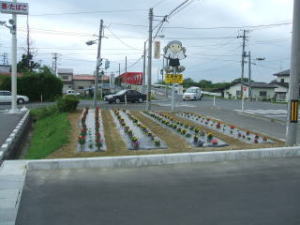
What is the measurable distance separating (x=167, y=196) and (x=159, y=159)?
2014 mm

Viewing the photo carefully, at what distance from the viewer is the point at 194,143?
8977 millimetres

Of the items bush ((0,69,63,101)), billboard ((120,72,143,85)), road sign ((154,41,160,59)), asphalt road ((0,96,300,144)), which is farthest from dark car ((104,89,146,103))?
billboard ((120,72,143,85))

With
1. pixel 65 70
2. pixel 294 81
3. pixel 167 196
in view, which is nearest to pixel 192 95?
pixel 294 81

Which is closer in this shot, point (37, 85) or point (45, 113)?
point (45, 113)

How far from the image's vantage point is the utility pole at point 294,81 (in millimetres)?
8555

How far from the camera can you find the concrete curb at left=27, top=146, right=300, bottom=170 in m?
6.71

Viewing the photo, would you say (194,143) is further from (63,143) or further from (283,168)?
(63,143)

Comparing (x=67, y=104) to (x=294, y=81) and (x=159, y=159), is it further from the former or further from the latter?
(x=294, y=81)

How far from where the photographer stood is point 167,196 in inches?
203

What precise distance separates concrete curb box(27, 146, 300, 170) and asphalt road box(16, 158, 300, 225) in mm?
228

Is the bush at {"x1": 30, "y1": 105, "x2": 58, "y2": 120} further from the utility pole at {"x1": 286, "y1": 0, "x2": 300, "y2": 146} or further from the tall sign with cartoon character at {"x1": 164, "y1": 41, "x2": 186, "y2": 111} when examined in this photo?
the utility pole at {"x1": 286, "y1": 0, "x2": 300, "y2": 146}

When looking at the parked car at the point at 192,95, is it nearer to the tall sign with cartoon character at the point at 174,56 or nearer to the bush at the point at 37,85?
the bush at the point at 37,85

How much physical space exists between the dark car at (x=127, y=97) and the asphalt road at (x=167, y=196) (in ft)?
89.6

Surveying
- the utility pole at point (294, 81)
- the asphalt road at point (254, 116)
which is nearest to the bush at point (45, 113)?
the asphalt road at point (254, 116)
